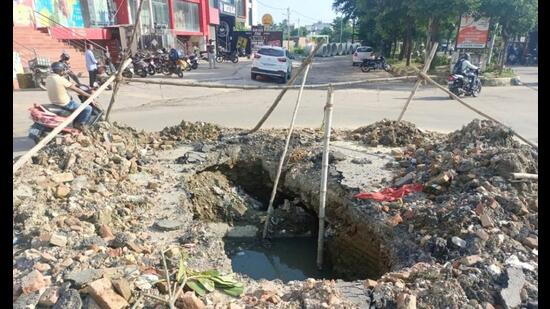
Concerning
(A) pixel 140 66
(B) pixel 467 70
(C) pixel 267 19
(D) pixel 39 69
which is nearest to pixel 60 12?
(A) pixel 140 66

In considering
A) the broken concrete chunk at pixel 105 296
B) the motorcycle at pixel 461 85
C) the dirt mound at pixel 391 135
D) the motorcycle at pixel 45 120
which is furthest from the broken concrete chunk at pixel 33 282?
the motorcycle at pixel 461 85

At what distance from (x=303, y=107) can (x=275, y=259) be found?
6.98m

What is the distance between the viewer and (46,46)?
50.0 feet

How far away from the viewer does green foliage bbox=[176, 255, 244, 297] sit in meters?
3.02

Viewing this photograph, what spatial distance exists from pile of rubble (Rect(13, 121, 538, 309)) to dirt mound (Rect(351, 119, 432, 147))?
0.04 meters

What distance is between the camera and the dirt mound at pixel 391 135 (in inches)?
277

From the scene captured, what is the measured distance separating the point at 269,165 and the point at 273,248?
4.68ft

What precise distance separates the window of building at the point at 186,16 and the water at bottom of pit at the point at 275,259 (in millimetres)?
24466

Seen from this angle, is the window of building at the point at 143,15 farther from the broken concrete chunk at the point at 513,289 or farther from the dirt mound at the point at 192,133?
the broken concrete chunk at the point at 513,289

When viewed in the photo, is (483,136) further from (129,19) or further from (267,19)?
(267,19)

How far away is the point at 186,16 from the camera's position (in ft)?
93.5

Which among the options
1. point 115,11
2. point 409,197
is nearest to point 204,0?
point 115,11

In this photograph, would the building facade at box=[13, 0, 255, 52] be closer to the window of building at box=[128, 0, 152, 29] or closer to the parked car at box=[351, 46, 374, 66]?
the window of building at box=[128, 0, 152, 29]

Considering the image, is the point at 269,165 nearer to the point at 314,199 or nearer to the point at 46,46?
the point at 314,199
